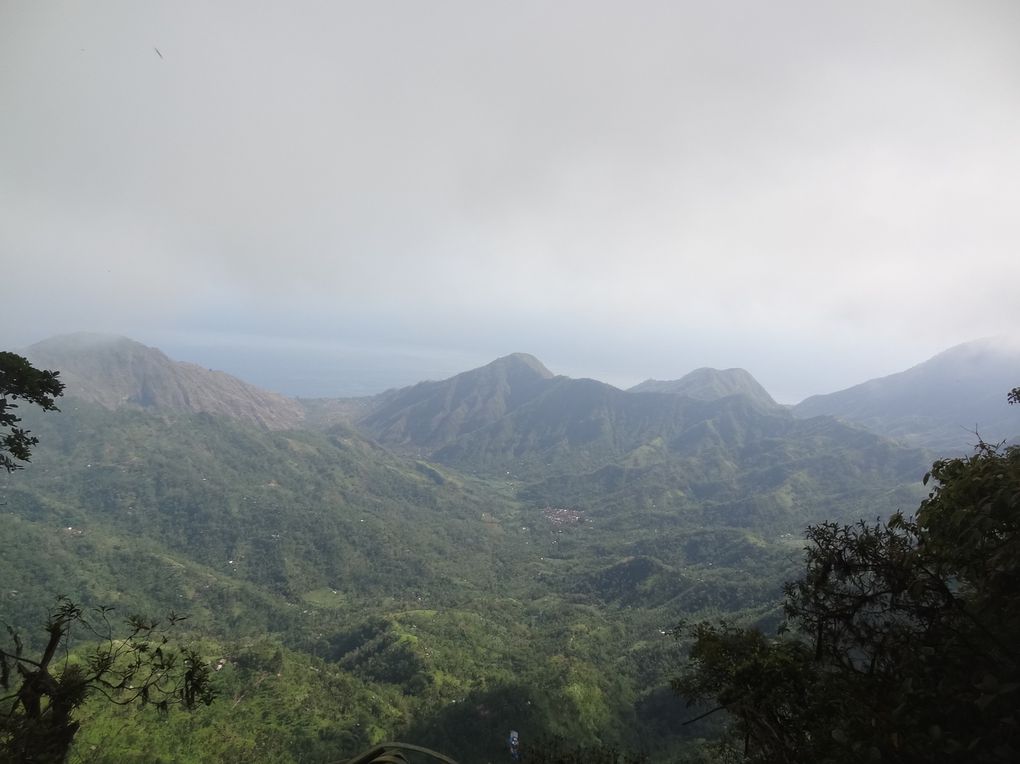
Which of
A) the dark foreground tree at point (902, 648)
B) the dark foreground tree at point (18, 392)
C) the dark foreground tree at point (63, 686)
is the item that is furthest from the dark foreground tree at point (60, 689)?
the dark foreground tree at point (902, 648)

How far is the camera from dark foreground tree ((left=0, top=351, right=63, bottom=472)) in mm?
15914

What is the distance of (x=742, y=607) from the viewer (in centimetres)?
15938

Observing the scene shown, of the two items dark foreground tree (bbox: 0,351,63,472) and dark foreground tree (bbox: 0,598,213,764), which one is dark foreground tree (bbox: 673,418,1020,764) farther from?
dark foreground tree (bbox: 0,351,63,472)

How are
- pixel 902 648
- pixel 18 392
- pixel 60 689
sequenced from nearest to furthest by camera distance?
pixel 902 648 < pixel 60 689 < pixel 18 392

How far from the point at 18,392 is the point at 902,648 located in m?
25.4

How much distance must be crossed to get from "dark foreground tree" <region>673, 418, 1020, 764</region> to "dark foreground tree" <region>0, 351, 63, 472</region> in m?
21.9

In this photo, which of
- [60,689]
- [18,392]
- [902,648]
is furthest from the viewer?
[18,392]

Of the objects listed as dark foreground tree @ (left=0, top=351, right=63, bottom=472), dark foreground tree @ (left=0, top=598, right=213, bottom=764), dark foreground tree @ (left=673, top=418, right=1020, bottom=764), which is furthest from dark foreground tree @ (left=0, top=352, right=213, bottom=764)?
dark foreground tree @ (left=673, top=418, right=1020, bottom=764)

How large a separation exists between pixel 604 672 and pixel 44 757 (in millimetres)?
133062

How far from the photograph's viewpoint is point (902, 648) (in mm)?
8641

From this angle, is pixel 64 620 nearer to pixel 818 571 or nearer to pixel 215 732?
pixel 818 571

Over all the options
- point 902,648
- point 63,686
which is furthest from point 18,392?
point 902,648

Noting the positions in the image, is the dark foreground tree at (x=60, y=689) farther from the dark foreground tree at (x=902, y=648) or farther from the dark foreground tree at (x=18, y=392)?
the dark foreground tree at (x=902, y=648)

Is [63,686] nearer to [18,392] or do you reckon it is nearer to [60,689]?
[60,689]
